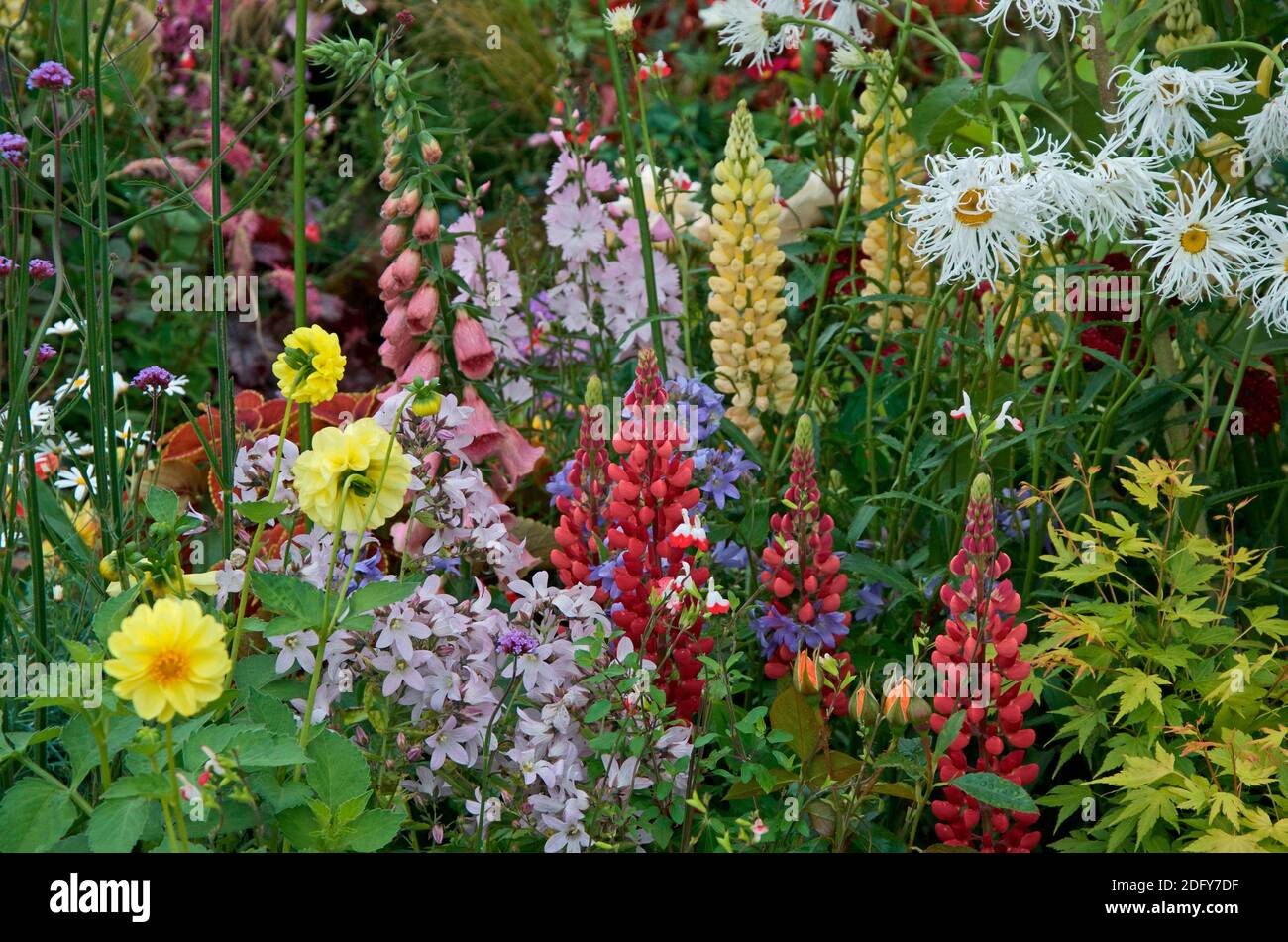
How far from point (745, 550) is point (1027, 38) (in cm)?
333

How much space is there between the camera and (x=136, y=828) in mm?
1398

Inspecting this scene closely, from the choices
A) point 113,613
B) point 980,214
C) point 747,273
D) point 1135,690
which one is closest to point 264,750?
point 113,613

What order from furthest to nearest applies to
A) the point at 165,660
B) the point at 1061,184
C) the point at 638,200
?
the point at 638,200, the point at 1061,184, the point at 165,660

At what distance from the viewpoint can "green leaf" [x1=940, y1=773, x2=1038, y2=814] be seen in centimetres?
163

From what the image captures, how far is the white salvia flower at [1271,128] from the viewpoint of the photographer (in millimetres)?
2025

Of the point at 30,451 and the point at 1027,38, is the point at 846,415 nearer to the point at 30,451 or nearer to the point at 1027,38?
the point at 30,451

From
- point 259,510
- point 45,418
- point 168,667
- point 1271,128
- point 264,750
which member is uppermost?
point 1271,128

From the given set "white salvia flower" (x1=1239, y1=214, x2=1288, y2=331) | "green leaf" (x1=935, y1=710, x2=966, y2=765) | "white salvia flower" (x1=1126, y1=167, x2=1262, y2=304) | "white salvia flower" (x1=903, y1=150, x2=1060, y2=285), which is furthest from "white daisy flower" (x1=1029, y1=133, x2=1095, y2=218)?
"green leaf" (x1=935, y1=710, x2=966, y2=765)

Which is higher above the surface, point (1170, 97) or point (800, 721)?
point (1170, 97)

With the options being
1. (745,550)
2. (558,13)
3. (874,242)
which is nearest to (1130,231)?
(874,242)

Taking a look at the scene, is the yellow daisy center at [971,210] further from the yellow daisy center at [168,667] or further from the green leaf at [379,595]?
the yellow daisy center at [168,667]

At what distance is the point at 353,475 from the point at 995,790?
830 mm

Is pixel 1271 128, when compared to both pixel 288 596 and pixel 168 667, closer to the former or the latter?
pixel 288 596

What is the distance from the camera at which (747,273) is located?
8.12 ft
